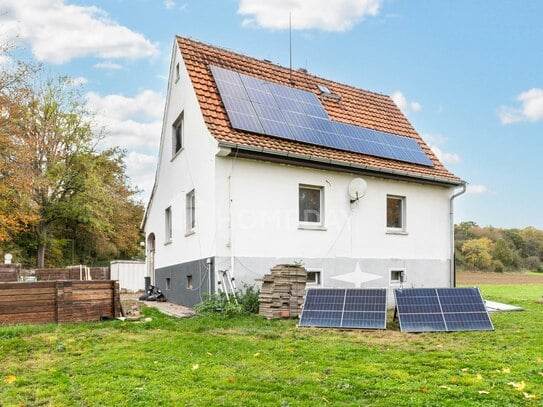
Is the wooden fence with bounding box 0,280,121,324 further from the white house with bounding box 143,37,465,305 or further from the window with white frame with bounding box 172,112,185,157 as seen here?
the window with white frame with bounding box 172,112,185,157

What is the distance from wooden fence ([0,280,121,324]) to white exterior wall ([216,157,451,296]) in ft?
9.21

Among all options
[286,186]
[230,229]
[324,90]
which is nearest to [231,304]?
[230,229]

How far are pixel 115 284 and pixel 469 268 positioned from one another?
1837 inches

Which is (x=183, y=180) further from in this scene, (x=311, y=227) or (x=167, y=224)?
(x=311, y=227)

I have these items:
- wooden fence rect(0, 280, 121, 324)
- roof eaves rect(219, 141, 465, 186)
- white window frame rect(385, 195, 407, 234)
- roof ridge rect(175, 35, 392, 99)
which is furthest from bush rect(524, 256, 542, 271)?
wooden fence rect(0, 280, 121, 324)

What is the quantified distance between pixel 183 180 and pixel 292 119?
370 centimetres

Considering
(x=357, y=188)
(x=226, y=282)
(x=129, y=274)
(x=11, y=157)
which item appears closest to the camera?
(x=226, y=282)

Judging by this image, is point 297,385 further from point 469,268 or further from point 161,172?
point 469,268

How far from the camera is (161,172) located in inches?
677

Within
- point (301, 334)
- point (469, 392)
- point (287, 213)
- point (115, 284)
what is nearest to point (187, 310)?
point (115, 284)

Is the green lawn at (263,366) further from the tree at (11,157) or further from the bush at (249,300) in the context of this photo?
the tree at (11,157)

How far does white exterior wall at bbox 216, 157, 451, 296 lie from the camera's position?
38.4 ft

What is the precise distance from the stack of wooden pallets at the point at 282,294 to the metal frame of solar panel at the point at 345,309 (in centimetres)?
52

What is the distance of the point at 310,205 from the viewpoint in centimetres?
1303
